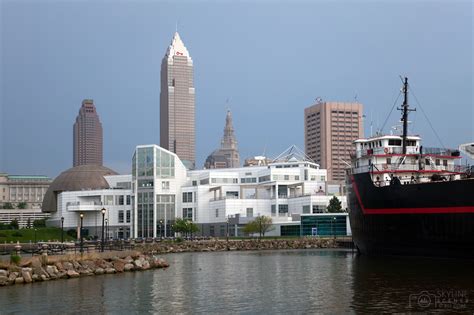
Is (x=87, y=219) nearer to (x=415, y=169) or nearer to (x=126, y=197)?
(x=126, y=197)

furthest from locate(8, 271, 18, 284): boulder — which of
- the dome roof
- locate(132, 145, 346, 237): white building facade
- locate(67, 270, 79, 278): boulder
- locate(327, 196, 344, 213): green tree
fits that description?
the dome roof

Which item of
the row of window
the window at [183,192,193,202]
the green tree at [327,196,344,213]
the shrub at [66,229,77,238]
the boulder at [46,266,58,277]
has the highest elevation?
the window at [183,192,193,202]

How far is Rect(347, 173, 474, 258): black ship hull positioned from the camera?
57034 mm

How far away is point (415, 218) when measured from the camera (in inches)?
2482

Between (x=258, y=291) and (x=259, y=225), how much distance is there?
105651mm

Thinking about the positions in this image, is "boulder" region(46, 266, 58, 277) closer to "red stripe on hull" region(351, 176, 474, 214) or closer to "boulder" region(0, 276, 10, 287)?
"boulder" region(0, 276, 10, 287)

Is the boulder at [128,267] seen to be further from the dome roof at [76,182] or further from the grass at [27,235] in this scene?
the dome roof at [76,182]

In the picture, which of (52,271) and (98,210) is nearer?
(52,271)

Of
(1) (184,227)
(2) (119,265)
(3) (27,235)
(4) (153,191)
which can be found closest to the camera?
(2) (119,265)

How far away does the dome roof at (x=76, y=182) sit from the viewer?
7466 inches

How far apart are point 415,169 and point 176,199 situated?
324ft

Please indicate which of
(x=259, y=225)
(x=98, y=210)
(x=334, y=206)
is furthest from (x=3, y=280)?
(x=98, y=210)

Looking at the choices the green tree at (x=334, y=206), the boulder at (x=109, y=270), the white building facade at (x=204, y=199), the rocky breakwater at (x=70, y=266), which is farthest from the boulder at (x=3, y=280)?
the green tree at (x=334, y=206)

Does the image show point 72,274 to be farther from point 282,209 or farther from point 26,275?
point 282,209
